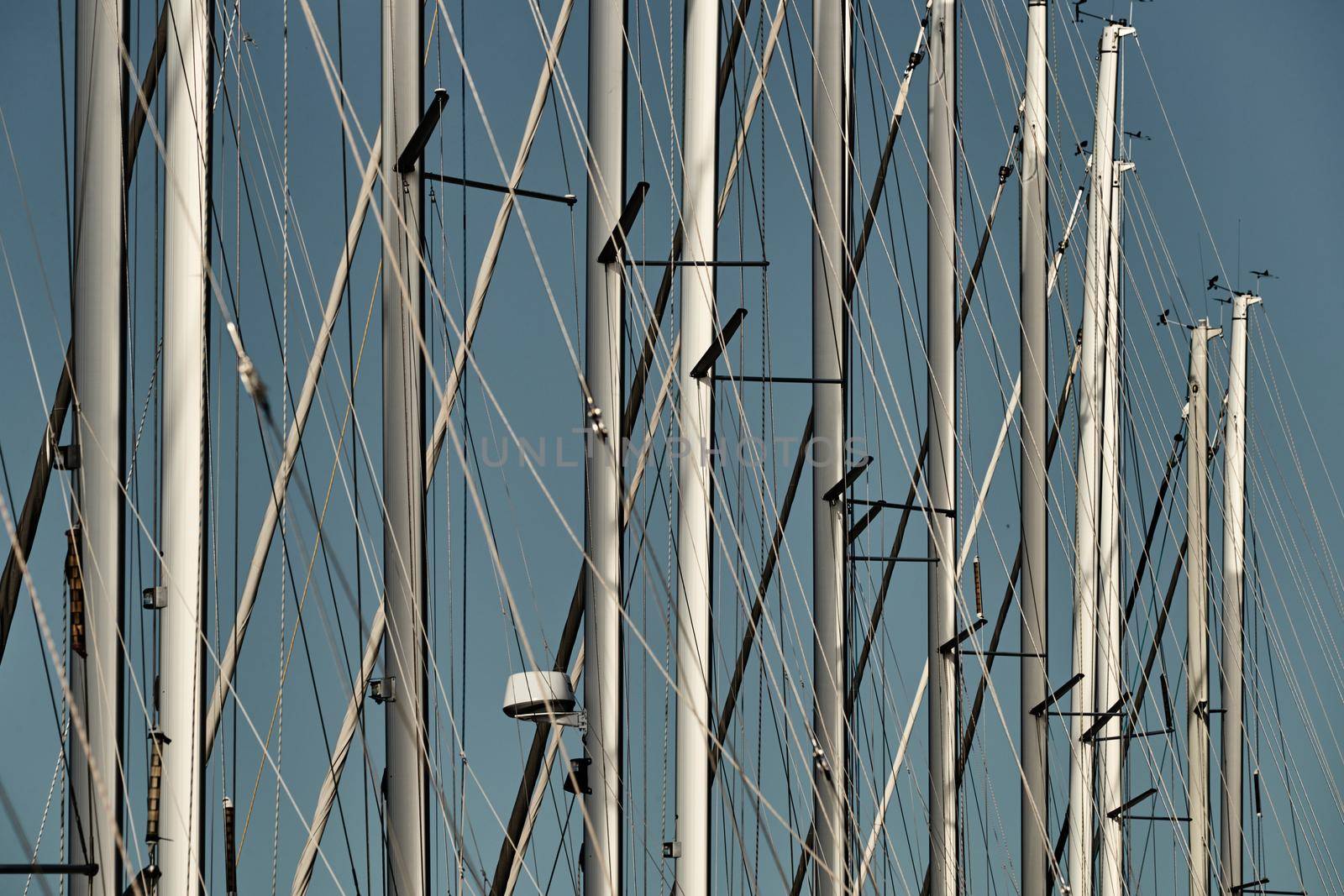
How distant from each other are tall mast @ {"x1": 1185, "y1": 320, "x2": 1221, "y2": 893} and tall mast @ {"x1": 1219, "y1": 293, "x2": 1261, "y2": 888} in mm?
467

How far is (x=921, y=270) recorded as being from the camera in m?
30.7

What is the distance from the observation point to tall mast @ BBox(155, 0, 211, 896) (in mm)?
7945

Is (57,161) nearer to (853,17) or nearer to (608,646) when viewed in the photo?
(853,17)

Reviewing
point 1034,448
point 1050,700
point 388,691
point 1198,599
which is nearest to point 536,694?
point 388,691

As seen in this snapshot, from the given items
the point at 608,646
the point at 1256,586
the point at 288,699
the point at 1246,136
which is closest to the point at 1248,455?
the point at 1256,586

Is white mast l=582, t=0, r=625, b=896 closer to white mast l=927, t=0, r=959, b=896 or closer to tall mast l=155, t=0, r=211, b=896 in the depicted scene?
tall mast l=155, t=0, r=211, b=896

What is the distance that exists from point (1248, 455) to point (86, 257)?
18828 millimetres

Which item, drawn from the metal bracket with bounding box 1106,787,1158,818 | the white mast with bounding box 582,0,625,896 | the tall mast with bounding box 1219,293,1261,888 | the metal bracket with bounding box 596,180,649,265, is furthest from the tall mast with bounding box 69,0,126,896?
the tall mast with bounding box 1219,293,1261,888

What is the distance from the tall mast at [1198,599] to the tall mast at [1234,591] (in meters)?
0.47

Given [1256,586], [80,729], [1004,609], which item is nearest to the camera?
[80,729]

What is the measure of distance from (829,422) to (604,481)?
9.27ft

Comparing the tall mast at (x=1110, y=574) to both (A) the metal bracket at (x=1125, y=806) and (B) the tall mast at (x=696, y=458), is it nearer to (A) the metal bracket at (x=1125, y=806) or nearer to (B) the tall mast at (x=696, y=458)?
(A) the metal bracket at (x=1125, y=806)

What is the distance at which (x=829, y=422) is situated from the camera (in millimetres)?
12969

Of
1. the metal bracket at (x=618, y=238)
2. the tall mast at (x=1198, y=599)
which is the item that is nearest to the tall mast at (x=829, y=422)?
the metal bracket at (x=618, y=238)
